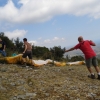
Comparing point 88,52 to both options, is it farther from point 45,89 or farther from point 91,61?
point 45,89

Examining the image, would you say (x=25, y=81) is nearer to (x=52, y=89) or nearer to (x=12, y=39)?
(x=52, y=89)

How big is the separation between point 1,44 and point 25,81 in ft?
27.1

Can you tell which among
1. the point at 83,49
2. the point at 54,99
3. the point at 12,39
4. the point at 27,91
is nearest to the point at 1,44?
the point at 83,49

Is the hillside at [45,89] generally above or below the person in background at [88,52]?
A: below

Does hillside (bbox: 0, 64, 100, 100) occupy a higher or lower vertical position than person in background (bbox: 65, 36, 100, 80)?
lower

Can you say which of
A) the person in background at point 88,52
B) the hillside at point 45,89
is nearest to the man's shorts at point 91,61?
the person in background at point 88,52

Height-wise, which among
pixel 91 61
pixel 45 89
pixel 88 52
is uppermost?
pixel 88 52

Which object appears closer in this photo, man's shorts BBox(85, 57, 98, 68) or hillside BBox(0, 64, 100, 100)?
hillside BBox(0, 64, 100, 100)

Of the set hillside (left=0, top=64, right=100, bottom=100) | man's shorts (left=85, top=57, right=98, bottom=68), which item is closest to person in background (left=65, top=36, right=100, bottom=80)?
man's shorts (left=85, top=57, right=98, bottom=68)

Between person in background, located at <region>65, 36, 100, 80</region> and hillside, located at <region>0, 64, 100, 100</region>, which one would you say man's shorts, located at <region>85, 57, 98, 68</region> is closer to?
person in background, located at <region>65, 36, 100, 80</region>

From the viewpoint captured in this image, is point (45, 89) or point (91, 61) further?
point (91, 61)

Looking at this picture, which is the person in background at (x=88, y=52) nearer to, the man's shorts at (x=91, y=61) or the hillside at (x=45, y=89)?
the man's shorts at (x=91, y=61)

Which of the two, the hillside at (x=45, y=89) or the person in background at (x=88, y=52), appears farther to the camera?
the person in background at (x=88, y=52)

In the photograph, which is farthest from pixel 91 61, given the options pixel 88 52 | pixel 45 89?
pixel 45 89
